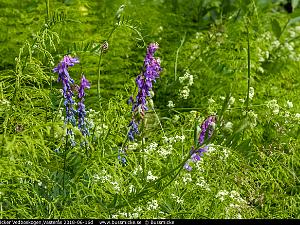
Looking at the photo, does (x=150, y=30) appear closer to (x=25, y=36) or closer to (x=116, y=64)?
(x=116, y=64)

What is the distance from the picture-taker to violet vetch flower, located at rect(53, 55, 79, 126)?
325 cm

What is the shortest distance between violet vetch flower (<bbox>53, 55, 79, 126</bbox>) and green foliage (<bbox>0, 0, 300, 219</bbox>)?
0.26 feet

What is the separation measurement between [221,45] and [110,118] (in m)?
1.86

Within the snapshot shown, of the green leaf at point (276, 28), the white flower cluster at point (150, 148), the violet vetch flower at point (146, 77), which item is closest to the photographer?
the violet vetch flower at point (146, 77)

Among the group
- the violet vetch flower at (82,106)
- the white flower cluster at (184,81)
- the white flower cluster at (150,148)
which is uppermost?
the violet vetch flower at (82,106)

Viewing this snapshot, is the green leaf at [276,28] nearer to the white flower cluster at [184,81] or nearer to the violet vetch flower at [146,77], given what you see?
the white flower cluster at [184,81]

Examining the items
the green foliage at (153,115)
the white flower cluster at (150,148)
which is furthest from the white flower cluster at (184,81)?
the white flower cluster at (150,148)

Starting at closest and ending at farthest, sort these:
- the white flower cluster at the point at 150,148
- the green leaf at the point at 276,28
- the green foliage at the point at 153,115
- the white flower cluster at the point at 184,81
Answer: the green foliage at the point at 153,115, the white flower cluster at the point at 150,148, the white flower cluster at the point at 184,81, the green leaf at the point at 276,28

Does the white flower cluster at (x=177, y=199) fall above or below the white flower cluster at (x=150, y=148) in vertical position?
below

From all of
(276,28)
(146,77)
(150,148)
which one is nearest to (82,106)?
(146,77)

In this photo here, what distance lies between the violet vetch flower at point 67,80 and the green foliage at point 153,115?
78mm

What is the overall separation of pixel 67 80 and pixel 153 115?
145cm

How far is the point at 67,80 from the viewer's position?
3.28 metres

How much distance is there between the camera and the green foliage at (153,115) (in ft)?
10.3
